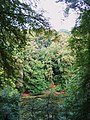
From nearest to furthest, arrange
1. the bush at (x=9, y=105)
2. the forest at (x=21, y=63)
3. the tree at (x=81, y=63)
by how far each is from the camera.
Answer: the forest at (x=21, y=63), the tree at (x=81, y=63), the bush at (x=9, y=105)

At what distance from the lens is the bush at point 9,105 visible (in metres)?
5.50

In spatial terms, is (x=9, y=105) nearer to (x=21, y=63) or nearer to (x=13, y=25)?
(x=21, y=63)

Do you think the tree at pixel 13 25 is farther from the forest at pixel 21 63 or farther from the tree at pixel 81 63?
the tree at pixel 81 63

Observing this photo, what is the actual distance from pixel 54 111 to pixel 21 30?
1.82 metres

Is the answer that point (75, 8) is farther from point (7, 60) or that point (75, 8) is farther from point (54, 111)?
point (54, 111)

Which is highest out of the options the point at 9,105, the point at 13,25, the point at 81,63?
the point at 13,25

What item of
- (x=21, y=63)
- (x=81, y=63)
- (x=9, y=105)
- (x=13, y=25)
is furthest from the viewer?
(x=9, y=105)

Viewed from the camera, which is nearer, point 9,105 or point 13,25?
point 13,25

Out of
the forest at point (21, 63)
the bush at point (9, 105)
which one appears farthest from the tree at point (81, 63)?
the bush at point (9, 105)

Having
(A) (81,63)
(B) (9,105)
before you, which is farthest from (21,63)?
(A) (81,63)

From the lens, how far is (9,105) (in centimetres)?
592

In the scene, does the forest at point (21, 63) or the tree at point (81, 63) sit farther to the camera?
the tree at point (81, 63)

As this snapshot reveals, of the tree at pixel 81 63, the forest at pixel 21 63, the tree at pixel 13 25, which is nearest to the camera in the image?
the tree at pixel 13 25

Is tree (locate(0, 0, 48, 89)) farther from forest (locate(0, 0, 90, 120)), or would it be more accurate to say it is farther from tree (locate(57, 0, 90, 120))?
tree (locate(57, 0, 90, 120))
